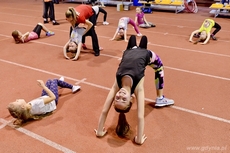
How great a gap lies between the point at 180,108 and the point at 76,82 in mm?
1910

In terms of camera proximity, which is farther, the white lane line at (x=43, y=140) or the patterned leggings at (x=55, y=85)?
the patterned leggings at (x=55, y=85)

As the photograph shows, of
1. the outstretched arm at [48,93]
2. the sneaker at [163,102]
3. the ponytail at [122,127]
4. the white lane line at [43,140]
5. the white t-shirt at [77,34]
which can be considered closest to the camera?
the white lane line at [43,140]

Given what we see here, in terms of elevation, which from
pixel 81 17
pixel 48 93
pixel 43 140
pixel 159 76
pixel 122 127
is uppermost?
pixel 81 17

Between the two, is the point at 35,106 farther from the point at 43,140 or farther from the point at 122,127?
the point at 122,127

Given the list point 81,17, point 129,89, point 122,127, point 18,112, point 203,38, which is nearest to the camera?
point 129,89

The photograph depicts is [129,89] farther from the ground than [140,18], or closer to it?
closer to it

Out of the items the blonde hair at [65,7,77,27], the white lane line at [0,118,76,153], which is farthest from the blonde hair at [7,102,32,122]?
the blonde hair at [65,7,77,27]

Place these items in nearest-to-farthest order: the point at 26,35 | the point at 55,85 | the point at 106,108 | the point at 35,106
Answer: the point at 106,108 < the point at 35,106 < the point at 55,85 < the point at 26,35

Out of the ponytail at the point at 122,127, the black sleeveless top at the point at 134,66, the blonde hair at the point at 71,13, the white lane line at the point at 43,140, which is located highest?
the blonde hair at the point at 71,13

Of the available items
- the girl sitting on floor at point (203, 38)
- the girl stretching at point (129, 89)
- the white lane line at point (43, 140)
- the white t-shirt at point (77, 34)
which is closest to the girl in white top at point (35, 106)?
the white lane line at point (43, 140)

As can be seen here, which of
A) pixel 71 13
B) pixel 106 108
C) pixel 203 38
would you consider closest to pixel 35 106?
pixel 106 108

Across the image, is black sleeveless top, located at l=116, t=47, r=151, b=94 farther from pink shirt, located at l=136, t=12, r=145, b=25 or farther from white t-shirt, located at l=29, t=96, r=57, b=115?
pink shirt, located at l=136, t=12, r=145, b=25

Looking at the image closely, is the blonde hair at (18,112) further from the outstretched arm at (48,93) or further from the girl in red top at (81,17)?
the girl in red top at (81,17)

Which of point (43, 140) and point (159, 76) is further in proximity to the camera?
point (159, 76)
